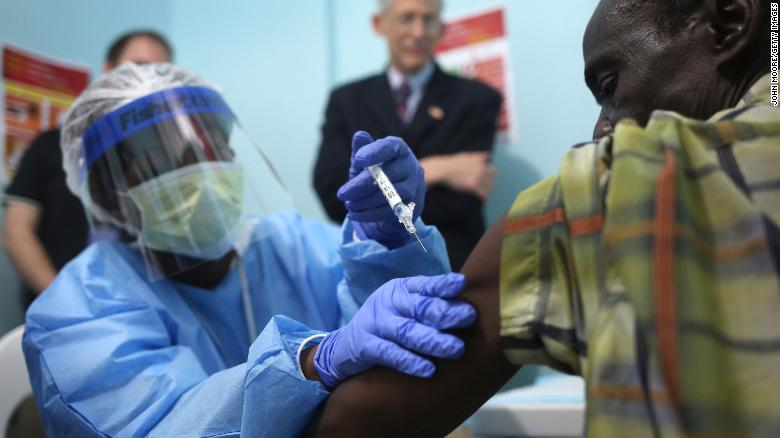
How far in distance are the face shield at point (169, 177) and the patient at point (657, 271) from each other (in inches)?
24.4

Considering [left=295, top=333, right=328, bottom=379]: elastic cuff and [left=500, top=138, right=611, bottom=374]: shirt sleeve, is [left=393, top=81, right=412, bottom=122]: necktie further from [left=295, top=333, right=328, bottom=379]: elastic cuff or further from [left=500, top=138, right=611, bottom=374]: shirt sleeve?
[left=500, top=138, right=611, bottom=374]: shirt sleeve

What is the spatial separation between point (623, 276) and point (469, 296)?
7.4 inches

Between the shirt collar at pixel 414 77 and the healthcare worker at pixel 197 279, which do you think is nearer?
the healthcare worker at pixel 197 279

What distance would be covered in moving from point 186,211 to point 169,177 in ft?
0.23

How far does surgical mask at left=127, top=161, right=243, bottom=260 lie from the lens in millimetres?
1264

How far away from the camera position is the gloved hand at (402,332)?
70 centimetres

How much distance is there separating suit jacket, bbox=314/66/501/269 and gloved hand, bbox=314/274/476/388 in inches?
30.4

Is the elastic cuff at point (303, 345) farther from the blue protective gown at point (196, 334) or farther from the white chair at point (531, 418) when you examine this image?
the white chair at point (531, 418)

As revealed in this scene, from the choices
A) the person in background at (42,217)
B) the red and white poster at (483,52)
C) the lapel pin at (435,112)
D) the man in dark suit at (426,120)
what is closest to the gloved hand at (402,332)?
the man in dark suit at (426,120)

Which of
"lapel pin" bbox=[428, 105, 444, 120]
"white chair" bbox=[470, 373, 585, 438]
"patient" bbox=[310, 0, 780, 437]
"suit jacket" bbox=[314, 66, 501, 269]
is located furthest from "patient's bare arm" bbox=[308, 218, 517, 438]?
"lapel pin" bbox=[428, 105, 444, 120]

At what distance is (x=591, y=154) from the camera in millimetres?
618

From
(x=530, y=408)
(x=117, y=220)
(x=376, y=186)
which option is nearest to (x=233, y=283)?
(x=117, y=220)

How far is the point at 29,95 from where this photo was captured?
2.63 metres

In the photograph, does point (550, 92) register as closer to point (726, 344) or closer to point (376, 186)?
point (376, 186)
